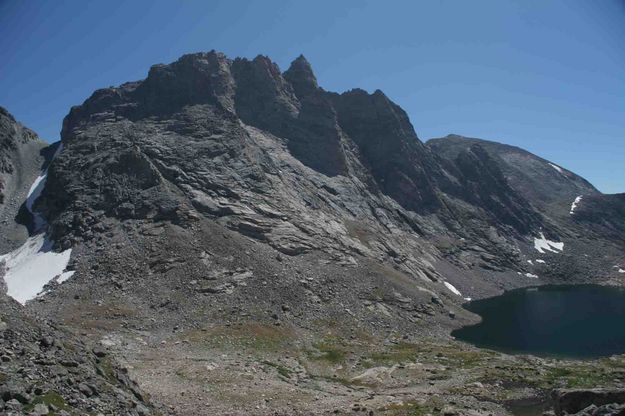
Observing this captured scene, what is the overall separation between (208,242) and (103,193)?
92.0 ft

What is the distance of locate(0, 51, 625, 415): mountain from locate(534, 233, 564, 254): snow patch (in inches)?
47.2

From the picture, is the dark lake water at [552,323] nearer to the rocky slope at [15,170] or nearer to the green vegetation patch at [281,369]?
the green vegetation patch at [281,369]

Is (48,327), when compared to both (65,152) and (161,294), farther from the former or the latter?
(65,152)

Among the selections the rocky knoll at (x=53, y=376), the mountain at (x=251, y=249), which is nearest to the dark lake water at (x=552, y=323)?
the mountain at (x=251, y=249)

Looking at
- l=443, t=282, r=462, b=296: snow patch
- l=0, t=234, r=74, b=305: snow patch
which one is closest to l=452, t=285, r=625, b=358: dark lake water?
l=443, t=282, r=462, b=296: snow patch

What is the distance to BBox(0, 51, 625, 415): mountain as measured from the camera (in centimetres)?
5047

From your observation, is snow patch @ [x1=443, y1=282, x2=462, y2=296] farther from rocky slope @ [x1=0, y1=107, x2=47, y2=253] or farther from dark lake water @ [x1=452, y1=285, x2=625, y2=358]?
rocky slope @ [x1=0, y1=107, x2=47, y2=253]

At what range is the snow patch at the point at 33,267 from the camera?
6681 cm

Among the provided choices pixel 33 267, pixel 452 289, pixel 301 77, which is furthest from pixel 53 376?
pixel 301 77

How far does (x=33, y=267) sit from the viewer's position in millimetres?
74562

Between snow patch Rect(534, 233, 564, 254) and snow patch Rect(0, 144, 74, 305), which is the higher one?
snow patch Rect(534, 233, 564, 254)

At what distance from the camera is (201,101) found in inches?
5246

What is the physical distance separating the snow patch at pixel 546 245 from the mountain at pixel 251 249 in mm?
1198

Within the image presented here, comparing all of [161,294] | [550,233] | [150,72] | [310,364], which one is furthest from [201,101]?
[550,233]
